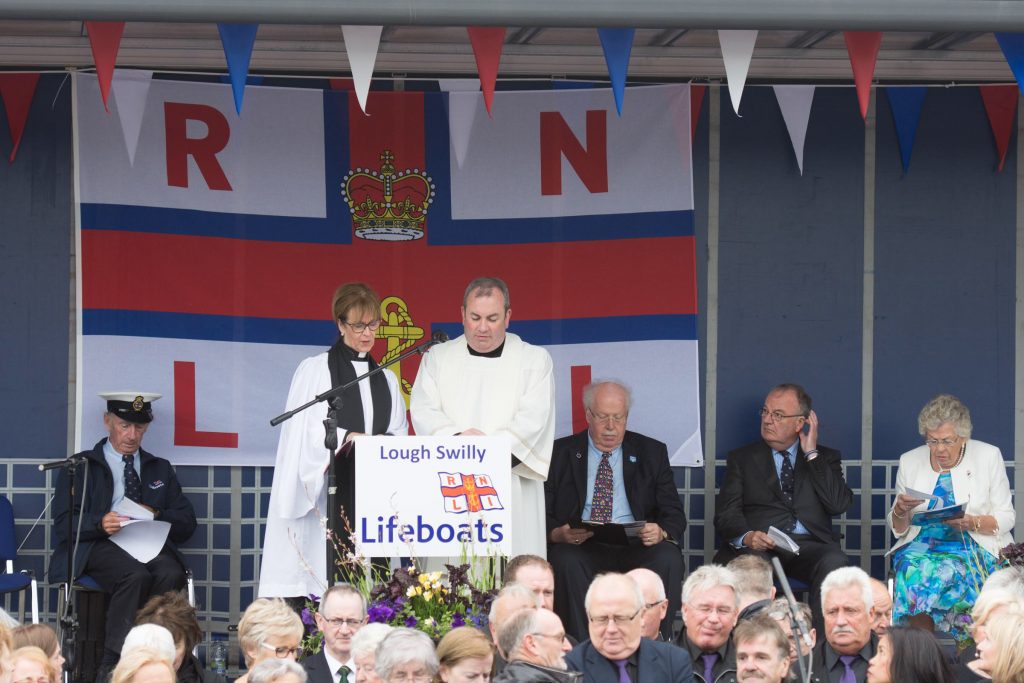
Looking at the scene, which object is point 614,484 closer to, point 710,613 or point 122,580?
point 710,613

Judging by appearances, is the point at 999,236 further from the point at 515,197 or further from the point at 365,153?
the point at 365,153

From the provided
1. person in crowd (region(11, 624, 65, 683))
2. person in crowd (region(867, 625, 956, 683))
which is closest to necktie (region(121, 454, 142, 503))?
person in crowd (region(11, 624, 65, 683))

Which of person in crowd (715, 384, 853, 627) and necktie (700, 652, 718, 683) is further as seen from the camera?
person in crowd (715, 384, 853, 627)

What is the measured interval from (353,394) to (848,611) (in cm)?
271

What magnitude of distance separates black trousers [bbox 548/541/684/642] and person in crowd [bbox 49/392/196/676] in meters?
1.94

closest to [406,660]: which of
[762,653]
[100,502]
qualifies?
[762,653]

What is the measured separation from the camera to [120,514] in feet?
26.5

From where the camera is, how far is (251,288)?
862cm

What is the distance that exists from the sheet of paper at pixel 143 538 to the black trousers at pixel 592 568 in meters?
2.00

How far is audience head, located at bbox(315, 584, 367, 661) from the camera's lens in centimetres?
583

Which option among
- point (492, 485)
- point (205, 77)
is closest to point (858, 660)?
point (492, 485)

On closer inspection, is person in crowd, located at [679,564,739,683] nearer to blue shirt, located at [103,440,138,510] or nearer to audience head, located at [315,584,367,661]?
audience head, located at [315,584,367,661]

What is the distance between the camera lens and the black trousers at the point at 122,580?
7.81 m

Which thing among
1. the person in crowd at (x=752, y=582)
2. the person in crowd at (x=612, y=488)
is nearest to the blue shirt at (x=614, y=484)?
the person in crowd at (x=612, y=488)
